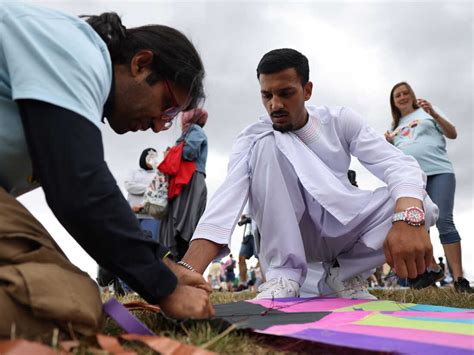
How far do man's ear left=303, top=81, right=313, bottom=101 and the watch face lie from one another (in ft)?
3.76

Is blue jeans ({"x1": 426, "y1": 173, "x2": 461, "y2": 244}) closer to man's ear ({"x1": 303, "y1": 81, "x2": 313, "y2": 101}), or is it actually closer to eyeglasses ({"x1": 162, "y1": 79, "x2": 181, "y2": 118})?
man's ear ({"x1": 303, "y1": 81, "x2": 313, "y2": 101})

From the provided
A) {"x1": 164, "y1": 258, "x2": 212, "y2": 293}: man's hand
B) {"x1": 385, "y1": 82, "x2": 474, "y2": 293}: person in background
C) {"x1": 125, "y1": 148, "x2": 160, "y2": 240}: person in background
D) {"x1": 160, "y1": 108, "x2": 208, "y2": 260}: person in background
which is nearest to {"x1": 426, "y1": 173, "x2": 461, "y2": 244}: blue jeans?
{"x1": 385, "y1": 82, "x2": 474, "y2": 293}: person in background

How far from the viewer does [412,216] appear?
7.53 ft

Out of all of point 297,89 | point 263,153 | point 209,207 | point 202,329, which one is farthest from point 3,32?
point 297,89

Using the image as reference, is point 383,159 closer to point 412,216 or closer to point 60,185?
point 412,216

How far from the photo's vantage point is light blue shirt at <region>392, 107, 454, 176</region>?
179 inches

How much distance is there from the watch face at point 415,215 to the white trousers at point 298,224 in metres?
0.27

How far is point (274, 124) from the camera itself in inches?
116

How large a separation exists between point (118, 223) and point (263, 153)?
1.59m

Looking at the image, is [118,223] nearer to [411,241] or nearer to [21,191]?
[21,191]

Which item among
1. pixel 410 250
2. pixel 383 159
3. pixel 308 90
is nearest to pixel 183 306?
pixel 410 250

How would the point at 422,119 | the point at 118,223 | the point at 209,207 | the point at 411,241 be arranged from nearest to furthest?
1. the point at 118,223
2. the point at 411,241
3. the point at 209,207
4. the point at 422,119

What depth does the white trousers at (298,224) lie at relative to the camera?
267 cm

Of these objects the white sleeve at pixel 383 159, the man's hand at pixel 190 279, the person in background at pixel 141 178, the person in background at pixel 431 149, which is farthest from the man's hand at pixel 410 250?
the person in background at pixel 141 178
